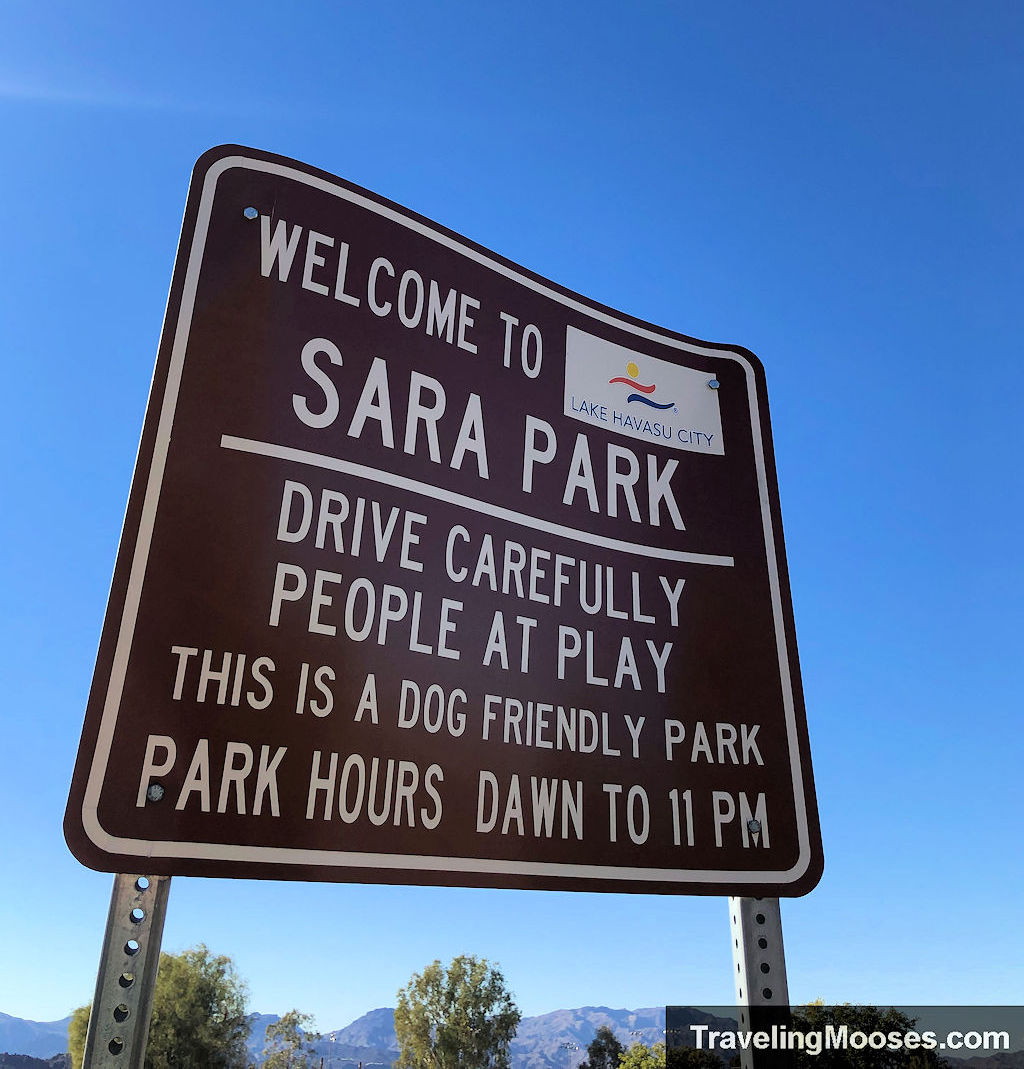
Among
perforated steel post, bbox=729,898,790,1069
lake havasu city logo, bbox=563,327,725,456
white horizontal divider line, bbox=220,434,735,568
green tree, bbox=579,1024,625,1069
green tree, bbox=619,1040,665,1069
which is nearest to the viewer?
white horizontal divider line, bbox=220,434,735,568

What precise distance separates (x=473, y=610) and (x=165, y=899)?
1.00 metres

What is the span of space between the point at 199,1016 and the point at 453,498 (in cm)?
4698

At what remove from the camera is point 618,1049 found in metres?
55.5

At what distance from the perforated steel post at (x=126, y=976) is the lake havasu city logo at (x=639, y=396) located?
1837 millimetres

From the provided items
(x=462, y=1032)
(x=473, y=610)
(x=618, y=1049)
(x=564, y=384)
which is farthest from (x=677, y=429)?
(x=618, y=1049)

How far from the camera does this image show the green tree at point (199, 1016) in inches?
1551

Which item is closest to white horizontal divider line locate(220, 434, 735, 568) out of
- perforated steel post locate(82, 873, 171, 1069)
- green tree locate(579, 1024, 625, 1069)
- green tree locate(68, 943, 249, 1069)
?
perforated steel post locate(82, 873, 171, 1069)

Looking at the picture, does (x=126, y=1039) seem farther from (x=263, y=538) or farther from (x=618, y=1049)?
(x=618, y=1049)

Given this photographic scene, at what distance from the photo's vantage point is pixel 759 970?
2477 mm

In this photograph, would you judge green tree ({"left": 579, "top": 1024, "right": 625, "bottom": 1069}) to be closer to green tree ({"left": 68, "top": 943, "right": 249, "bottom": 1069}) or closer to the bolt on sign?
green tree ({"left": 68, "top": 943, "right": 249, "bottom": 1069})

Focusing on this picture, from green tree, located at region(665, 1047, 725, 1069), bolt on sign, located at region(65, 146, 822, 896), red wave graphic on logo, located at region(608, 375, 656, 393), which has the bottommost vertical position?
green tree, located at region(665, 1047, 725, 1069)

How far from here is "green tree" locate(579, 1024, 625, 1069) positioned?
53.4m

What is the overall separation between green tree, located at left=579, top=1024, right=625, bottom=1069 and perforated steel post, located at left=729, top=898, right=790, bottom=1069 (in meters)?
59.0

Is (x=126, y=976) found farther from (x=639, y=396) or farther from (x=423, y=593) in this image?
(x=639, y=396)
